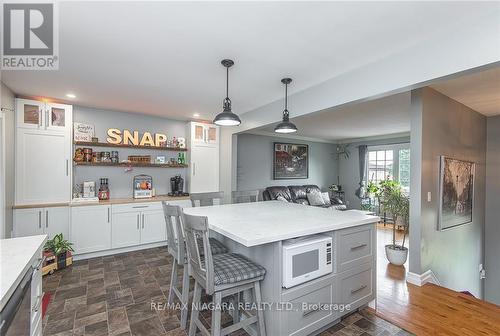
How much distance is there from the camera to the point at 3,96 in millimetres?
3000

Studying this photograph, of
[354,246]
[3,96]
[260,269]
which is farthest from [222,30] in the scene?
[3,96]

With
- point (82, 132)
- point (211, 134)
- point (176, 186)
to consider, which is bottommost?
point (176, 186)

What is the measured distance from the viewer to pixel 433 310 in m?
2.41

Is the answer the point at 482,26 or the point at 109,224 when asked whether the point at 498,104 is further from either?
the point at 109,224

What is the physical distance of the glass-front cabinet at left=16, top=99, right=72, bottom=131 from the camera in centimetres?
343

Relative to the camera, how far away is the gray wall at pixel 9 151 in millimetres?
3043

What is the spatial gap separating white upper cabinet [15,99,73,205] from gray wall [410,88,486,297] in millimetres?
4982

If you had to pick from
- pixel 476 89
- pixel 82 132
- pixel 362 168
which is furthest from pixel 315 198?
pixel 82 132

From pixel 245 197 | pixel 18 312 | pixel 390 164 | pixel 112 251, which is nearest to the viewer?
pixel 18 312

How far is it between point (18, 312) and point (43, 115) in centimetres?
350

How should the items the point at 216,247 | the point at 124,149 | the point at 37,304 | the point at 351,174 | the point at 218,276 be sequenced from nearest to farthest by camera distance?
the point at 37,304, the point at 218,276, the point at 216,247, the point at 124,149, the point at 351,174

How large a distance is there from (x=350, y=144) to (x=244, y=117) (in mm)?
4844

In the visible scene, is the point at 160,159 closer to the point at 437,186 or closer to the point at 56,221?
the point at 56,221

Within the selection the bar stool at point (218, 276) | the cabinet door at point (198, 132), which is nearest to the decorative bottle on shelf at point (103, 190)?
the cabinet door at point (198, 132)
